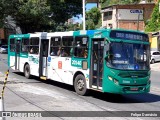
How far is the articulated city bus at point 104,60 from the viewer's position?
12.7 m

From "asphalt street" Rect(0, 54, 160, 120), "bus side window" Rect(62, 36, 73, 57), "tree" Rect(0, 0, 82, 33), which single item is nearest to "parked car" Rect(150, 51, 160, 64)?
"tree" Rect(0, 0, 82, 33)

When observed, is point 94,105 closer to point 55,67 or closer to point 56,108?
point 56,108

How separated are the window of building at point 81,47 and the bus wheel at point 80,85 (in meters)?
0.84

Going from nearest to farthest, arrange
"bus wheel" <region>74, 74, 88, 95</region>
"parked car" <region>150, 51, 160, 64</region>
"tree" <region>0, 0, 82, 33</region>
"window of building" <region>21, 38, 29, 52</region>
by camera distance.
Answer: "bus wheel" <region>74, 74, 88, 95</region> < "window of building" <region>21, 38, 29, 52</region> < "parked car" <region>150, 51, 160, 64</region> < "tree" <region>0, 0, 82, 33</region>

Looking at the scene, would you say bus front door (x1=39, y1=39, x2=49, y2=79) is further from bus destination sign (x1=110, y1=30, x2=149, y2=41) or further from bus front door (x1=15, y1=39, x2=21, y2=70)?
bus destination sign (x1=110, y1=30, x2=149, y2=41)

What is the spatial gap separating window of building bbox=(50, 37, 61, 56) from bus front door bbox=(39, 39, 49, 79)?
0.73 metres

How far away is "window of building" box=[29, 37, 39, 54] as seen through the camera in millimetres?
18745

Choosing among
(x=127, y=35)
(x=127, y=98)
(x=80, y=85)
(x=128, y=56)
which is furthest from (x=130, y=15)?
(x=128, y=56)

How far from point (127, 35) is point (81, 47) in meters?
2.07

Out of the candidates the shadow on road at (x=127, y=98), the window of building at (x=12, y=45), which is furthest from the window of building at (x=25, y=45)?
the shadow on road at (x=127, y=98)

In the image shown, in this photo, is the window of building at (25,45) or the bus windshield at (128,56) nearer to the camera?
the bus windshield at (128,56)

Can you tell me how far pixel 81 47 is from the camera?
14.4 metres

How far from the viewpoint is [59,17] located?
5422cm

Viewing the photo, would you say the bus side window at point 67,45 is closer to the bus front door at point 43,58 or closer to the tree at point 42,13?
the bus front door at point 43,58
